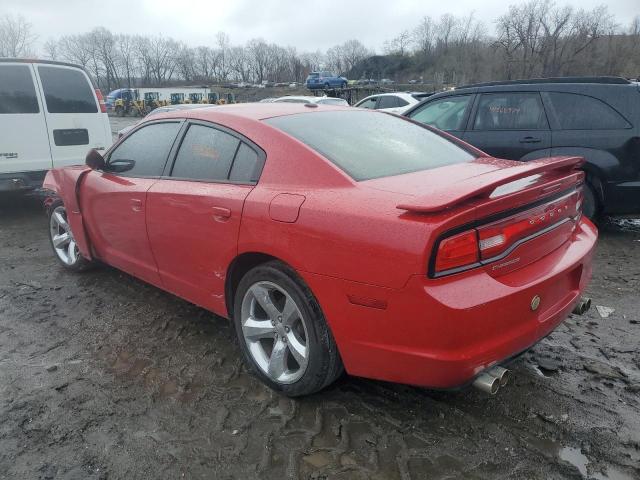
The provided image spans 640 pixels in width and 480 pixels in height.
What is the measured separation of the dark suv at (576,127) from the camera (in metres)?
4.91

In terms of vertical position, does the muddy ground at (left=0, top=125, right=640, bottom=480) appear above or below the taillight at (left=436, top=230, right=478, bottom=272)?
below

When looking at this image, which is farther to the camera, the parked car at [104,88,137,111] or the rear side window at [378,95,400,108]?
the parked car at [104,88,137,111]

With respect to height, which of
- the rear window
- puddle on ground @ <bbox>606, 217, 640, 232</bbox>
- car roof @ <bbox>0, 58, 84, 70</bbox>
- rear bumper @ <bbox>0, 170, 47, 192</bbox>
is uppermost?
car roof @ <bbox>0, 58, 84, 70</bbox>

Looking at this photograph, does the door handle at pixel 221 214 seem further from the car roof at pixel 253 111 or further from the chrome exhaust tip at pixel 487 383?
the chrome exhaust tip at pixel 487 383

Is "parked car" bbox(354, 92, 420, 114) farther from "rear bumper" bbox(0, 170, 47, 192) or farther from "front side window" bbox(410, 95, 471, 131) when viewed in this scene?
"rear bumper" bbox(0, 170, 47, 192)

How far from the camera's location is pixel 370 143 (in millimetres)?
2861

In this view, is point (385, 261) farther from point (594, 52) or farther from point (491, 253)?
point (594, 52)

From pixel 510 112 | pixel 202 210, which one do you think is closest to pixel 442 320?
pixel 202 210

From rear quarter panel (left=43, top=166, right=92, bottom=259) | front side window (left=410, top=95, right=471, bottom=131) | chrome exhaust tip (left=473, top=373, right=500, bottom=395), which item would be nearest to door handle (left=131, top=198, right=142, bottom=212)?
rear quarter panel (left=43, top=166, right=92, bottom=259)

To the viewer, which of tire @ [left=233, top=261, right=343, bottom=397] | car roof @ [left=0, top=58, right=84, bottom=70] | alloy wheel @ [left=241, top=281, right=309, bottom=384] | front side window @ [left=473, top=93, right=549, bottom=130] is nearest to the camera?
tire @ [left=233, top=261, right=343, bottom=397]

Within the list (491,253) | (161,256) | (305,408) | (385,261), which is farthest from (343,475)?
(161,256)

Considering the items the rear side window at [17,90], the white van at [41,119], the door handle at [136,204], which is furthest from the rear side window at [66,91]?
the door handle at [136,204]

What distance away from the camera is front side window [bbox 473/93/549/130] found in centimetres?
543

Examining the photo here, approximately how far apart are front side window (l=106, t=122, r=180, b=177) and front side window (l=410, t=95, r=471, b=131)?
12.6 ft
